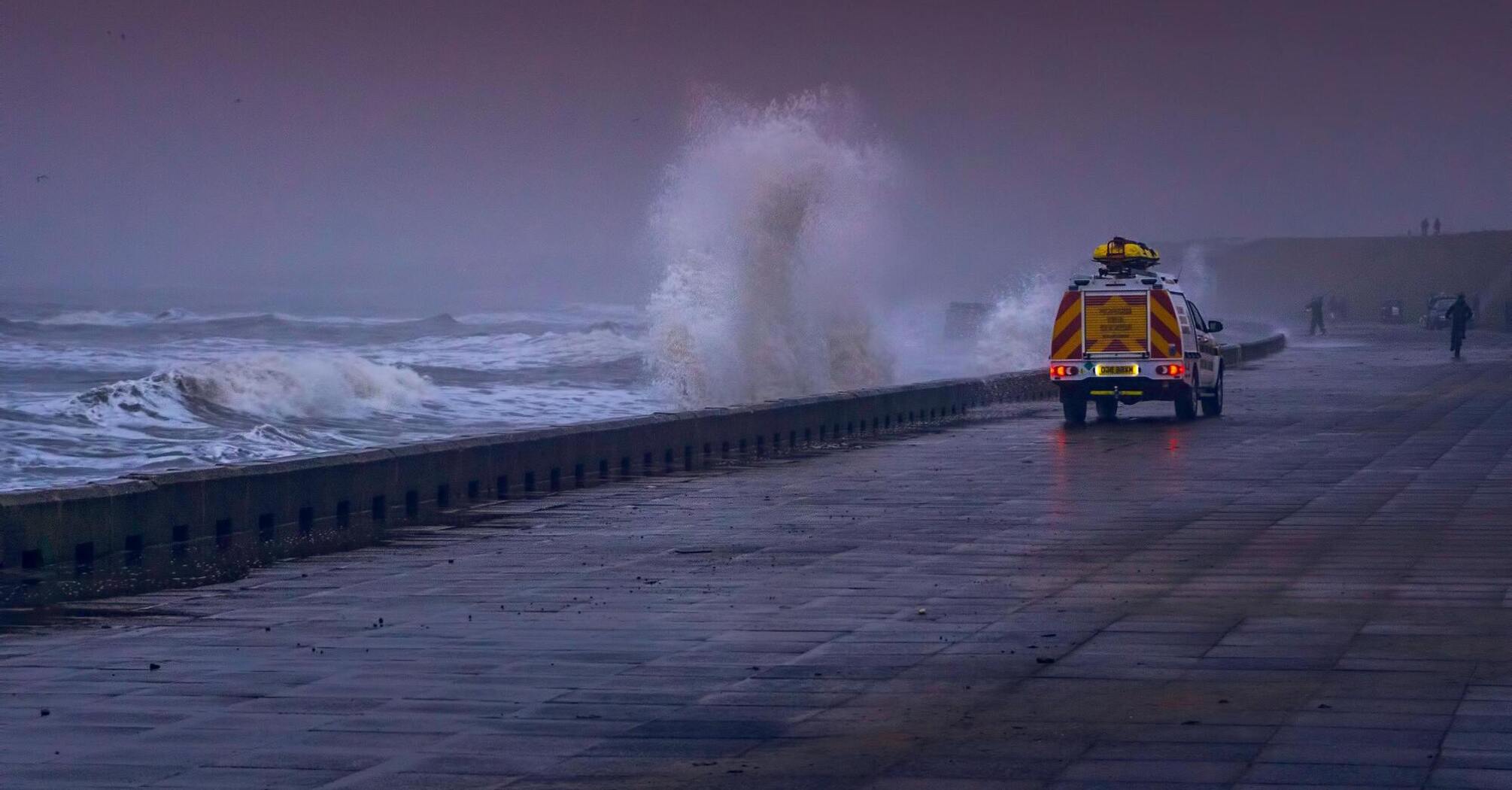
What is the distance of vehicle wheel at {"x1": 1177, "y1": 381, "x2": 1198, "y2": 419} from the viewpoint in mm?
29434

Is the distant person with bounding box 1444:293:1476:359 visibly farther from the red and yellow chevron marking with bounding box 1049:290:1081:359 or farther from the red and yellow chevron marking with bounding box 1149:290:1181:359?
the red and yellow chevron marking with bounding box 1049:290:1081:359

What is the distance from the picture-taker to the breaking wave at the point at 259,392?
41.6m

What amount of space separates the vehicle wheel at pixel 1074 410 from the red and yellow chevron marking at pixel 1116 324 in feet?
2.49

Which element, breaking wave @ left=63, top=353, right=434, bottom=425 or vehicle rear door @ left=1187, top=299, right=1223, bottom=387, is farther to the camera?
breaking wave @ left=63, top=353, right=434, bottom=425

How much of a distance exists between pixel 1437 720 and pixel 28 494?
28.2 ft

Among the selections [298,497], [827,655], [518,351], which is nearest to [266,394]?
[298,497]

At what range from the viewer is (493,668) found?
29.6 ft

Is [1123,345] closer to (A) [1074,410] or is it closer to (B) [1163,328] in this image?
(B) [1163,328]

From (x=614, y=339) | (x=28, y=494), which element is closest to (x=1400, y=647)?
(x=28, y=494)

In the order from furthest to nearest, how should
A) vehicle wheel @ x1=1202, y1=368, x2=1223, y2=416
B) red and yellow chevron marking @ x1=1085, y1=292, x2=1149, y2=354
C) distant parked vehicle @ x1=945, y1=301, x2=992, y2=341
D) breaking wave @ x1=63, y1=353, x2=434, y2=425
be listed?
1. distant parked vehicle @ x1=945, y1=301, x2=992, y2=341
2. breaking wave @ x1=63, y1=353, x2=434, y2=425
3. vehicle wheel @ x1=1202, y1=368, x2=1223, y2=416
4. red and yellow chevron marking @ x1=1085, y1=292, x2=1149, y2=354

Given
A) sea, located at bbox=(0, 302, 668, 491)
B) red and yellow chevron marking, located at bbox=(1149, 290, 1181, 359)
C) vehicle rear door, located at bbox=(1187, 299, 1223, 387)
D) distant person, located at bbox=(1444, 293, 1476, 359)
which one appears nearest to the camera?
red and yellow chevron marking, located at bbox=(1149, 290, 1181, 359)

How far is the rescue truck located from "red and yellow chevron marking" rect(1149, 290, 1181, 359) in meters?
0.01

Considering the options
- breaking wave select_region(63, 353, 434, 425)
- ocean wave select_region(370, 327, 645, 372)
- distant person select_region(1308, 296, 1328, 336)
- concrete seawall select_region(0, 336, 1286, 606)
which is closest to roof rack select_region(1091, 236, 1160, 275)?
concrete seawall select_region(0, 336, 1286, 606)

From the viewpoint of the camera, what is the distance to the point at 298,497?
14.9 meters
